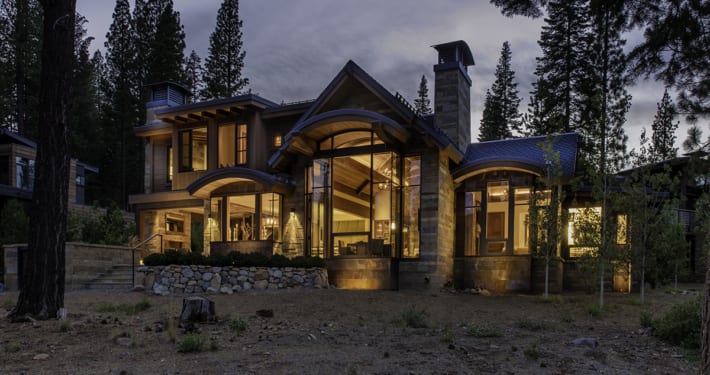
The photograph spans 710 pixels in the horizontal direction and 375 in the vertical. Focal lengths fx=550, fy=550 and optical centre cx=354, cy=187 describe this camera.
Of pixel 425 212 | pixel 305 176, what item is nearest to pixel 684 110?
pixel 425 212

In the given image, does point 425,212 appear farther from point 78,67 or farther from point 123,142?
point 78,67

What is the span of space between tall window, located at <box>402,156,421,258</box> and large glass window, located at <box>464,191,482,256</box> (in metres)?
1.80

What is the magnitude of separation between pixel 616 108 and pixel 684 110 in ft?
13.8

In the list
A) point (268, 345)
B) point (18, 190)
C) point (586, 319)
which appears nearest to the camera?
point (268, 345)

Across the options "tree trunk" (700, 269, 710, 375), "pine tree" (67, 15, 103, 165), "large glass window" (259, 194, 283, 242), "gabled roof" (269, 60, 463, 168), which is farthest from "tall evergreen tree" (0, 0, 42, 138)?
"tree trunk" (700, 269, 710, 375)

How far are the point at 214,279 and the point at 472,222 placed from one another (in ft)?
23.2

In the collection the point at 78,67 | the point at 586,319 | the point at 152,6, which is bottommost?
the point at 586,319

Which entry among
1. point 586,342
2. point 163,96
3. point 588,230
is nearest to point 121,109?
point 163,96

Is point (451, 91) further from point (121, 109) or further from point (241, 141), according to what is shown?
point (121, 109)

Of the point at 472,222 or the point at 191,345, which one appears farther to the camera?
the point at 472,222

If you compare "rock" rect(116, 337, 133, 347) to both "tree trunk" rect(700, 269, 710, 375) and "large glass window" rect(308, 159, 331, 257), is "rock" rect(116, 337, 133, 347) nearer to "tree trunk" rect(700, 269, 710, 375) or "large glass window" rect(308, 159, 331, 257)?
"tree trunk" rect(700, 269, 710, 375)

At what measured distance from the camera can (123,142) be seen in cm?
3297

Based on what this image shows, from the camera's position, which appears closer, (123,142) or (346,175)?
(346,175)

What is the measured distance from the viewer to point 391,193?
1421 cm
